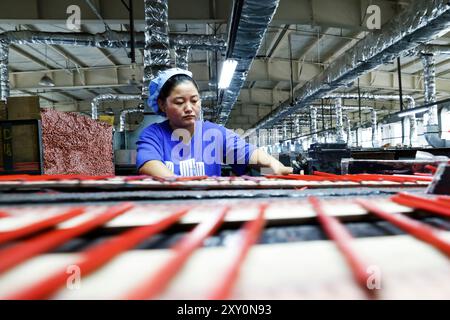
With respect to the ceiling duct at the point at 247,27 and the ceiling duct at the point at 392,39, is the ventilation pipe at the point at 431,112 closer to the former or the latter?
the ceiling duct at the point at 392,39

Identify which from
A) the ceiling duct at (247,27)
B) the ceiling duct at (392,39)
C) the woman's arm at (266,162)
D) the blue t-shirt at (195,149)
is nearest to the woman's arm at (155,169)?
the blue t-shirt at (195,149)

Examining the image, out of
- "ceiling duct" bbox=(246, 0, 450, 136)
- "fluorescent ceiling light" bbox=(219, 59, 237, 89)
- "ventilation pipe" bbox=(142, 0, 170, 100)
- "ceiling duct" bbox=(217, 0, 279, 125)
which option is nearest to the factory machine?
Result: "ceiling duct" bbox=(217, 0, 279, 125)

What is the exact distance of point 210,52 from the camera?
702 centimetres

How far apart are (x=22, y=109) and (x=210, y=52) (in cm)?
504

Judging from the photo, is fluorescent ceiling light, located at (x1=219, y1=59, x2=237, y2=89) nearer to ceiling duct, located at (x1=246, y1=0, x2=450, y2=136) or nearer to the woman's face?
ceiling duct, located at (x1=246, y1=0, x2=450, y2=136)

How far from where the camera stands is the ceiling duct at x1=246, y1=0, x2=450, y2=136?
3066 mm

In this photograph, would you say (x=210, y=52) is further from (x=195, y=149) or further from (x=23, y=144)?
(x=195, y=149)

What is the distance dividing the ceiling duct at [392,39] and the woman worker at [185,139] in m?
2.64

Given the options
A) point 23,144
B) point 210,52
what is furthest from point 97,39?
point 210,52

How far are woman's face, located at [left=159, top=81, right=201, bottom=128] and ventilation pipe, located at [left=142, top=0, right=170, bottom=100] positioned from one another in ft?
6.77
